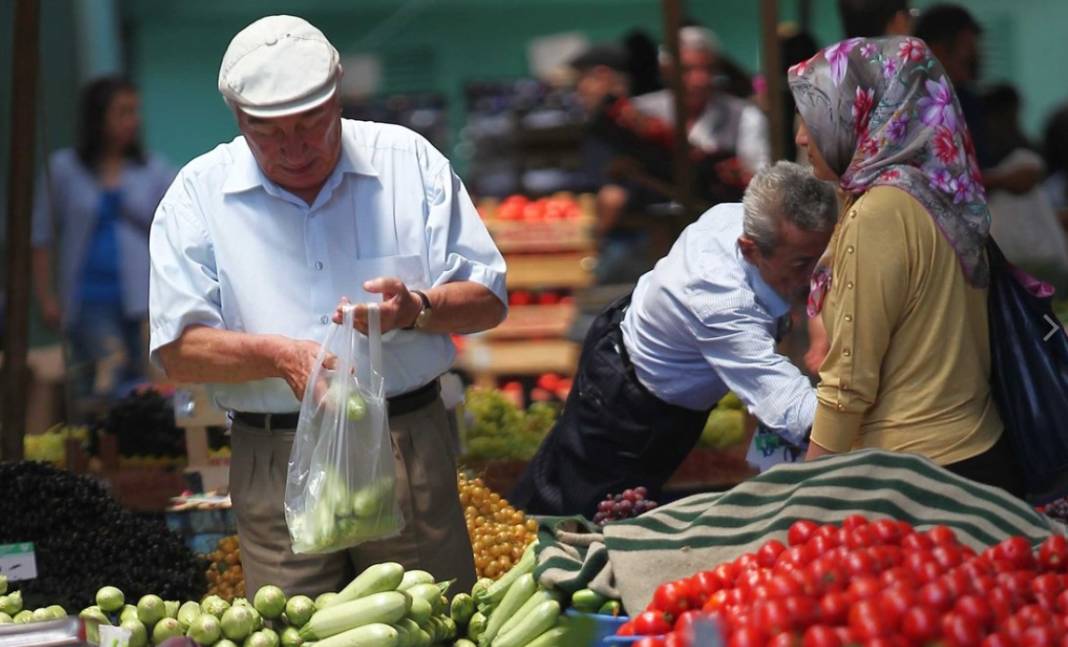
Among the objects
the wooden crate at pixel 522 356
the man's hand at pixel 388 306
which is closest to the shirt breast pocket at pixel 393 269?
the man's hand at pixel 388 306

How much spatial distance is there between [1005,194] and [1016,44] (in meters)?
4.43

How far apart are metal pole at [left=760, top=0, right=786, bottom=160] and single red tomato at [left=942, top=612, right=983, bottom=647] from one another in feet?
11.4

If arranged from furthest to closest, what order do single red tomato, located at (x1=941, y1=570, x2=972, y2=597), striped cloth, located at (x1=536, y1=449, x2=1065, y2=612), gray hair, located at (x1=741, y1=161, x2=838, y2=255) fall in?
gray hair, located at (x1=741, y1=161, x2=838, y2=255) → striped cloth, located at (x1=536, y1=449, x2=1065, y2=612) → single red tomato, located at (x1=941, y1=570, x2=972, y2=597)

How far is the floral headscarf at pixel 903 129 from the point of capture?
10.4 ft

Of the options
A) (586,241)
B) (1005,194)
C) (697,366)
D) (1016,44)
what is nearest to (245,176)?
(697,366)

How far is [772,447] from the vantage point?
4.07 meters

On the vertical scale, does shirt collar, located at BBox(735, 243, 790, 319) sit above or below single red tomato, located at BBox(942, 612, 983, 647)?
above

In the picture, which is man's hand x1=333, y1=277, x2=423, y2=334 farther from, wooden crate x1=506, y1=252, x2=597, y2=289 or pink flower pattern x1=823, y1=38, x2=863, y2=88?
wooden crate x1=506, y1=252, x2=597, y2=289

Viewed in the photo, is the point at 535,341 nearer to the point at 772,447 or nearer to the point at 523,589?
the point at 772,447

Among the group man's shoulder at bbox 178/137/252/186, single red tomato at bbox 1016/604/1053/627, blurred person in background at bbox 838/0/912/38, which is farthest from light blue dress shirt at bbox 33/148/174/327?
single red tomato at bbox 1016/604/1053/627

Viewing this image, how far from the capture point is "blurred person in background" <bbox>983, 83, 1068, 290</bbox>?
6852 millimetres

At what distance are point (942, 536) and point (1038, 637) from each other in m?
0.35

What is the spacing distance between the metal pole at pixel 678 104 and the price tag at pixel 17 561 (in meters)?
2.99

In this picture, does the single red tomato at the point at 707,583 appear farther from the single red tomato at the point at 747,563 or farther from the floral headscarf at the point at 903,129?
the floral headscarf at the point at 903,129
